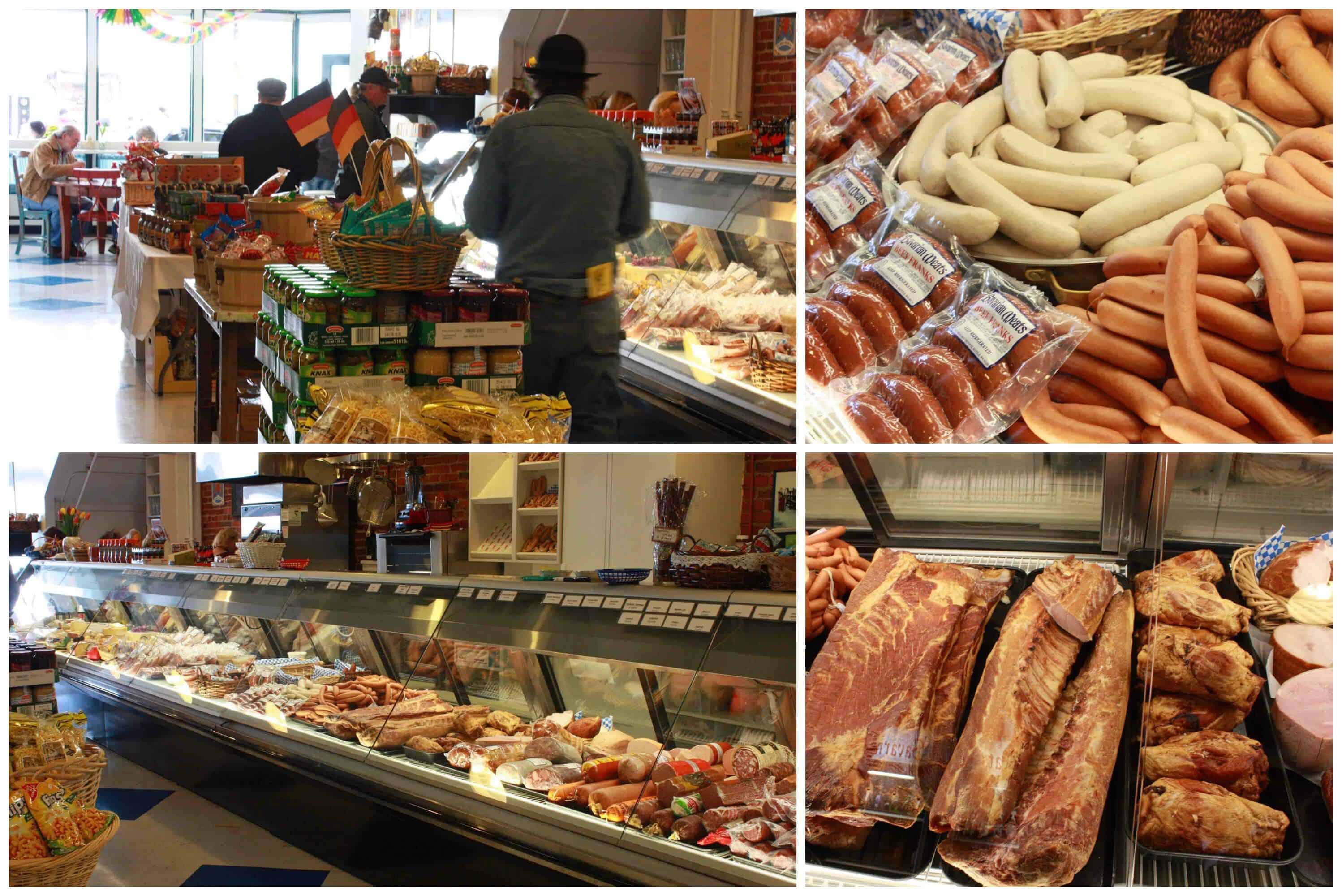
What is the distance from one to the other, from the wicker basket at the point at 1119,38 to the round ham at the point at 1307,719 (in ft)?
3.74

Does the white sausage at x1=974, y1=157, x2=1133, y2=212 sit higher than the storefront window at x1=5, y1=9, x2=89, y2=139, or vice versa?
the storefront window at x1=5, y1=9, x2=89, y2=139

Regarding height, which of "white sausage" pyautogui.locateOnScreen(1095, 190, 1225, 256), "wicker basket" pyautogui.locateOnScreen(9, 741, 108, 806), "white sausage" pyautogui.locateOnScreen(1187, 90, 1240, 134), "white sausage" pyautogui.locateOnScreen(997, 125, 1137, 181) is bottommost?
"wicker basket" pyautogui.locateOnScreen(9, 741, 108, 806)

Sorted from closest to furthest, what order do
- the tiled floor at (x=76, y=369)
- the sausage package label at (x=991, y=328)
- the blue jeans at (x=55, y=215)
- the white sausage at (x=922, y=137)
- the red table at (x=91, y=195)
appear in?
the sausage package label at (x=991, y=328)
the white sausage at (x=922, y=137)
the tiled floor at (x=76, y=369)
the blue jeans at (x=55, y=215)
the red table at (x=91, y=195)

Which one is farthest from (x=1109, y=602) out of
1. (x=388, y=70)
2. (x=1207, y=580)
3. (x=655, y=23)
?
(x=388, y=70)

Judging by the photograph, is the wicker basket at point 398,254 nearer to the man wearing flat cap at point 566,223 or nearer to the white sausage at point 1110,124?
the man wearing flat cap at point 566,223

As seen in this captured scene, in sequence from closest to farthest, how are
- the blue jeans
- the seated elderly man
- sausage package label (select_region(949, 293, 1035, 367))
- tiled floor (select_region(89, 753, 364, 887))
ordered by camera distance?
1. sausage package label (select_region(949, 293, 1035, 367))
2. tiled floor (select_region(89, 753, 364, 887))
3. the seated elderly man
4. the blue jeans

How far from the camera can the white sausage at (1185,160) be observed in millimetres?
1812

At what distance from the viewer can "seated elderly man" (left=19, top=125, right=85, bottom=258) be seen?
3.54m

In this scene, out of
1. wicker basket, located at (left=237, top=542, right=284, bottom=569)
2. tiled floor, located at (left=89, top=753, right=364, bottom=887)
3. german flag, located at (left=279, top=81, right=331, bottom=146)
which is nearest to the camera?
german flag, located at (left=279, top=81, right=331, bottom=146)

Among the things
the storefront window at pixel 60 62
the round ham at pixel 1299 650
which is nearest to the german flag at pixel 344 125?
the storefront window at pixel 60 62

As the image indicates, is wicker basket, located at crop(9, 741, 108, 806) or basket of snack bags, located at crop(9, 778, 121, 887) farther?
wicker basket, located at crop(9, 741, 108, 806)

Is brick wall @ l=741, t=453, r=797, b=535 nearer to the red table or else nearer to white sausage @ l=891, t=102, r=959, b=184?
white sausage @ l=891, t=102, r=959, b=184

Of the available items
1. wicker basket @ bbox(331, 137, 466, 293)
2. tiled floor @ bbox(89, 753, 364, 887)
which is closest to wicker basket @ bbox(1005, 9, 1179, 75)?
wicker basket @ bbox(331, 137, 466, 293)

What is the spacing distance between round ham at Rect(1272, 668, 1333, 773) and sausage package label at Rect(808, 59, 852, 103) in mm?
1331
